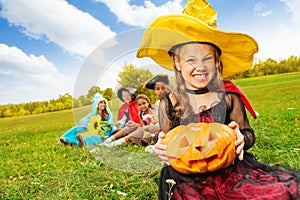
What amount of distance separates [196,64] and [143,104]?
44 centimetres

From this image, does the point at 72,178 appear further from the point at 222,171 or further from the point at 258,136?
the point at 258,136

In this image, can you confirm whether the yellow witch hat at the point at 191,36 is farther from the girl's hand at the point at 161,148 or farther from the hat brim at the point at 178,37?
the girl's hand at the point at 161,148

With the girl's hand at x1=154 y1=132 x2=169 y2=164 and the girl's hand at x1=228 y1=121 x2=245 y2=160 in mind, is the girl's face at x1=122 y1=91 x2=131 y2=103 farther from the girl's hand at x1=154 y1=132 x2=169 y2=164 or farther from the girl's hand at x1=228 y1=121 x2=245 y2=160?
the girl's hand at x1=228 y1=121 x2=245 y2=160

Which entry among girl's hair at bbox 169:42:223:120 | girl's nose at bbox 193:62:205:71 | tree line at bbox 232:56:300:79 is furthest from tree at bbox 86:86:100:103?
tree line at bbox 232:56:300:79

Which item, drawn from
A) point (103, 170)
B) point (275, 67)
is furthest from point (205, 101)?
point (275, 67)

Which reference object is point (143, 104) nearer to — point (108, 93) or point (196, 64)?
point (108, 93)

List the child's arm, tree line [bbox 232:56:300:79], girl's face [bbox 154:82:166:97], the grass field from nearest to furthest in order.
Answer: girl's face [bbox 154:82:166:97]
the child's arm
the grass field
tree line [bbox 232:56:300:79]

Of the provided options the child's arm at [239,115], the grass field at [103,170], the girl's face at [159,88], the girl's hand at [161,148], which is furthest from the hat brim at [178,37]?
the grass field at [103,170]

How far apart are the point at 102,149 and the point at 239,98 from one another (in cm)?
120

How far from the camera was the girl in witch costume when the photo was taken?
173 centimetres

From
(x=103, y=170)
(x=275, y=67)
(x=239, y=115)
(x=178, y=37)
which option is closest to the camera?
(x=178, y=37)

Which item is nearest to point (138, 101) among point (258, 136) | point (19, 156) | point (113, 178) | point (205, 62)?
point (205, 62)

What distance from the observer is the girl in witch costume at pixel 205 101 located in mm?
1729

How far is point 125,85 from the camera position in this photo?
1.75m
